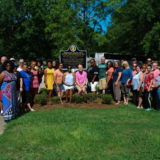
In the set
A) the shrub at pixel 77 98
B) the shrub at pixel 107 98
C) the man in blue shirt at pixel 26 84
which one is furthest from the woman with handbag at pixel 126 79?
the man in blue shirt at pixel 26 84

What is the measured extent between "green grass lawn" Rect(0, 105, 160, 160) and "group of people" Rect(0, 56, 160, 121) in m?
1.12

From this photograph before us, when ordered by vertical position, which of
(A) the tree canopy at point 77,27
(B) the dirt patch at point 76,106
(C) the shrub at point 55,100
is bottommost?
(B) the dirt patch at point 76,106

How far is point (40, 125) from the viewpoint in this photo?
641 cm

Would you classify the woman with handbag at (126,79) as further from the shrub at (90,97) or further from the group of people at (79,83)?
the shrub at (90,97)

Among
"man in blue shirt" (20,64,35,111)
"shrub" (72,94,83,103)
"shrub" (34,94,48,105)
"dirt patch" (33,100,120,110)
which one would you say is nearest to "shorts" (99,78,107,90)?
"dirt patch" (33,100,120,110)

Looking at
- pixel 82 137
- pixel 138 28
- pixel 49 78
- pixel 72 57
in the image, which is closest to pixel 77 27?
pixel 72 57

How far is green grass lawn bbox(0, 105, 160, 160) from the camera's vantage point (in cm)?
442

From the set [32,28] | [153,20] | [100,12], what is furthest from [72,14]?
[32,28]

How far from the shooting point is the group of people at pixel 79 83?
7.40m

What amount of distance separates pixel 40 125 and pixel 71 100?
3.59m

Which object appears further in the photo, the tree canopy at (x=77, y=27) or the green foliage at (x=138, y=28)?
the green foliage at (x=138, y=28)

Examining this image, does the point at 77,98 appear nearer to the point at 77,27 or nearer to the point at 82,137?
the point at 82,137

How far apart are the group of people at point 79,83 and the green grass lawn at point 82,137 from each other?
1.12 metres

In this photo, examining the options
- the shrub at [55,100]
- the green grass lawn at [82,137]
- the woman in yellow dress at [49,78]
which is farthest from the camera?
the woman in yellow dress at [49,78]
